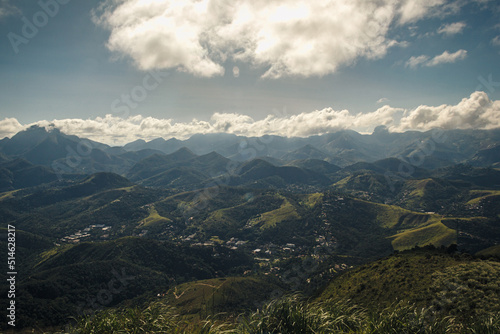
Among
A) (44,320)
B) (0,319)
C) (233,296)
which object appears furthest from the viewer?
(233,296)

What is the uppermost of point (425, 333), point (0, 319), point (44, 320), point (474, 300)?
point (425, 333)

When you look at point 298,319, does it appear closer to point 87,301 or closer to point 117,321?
point 117,321

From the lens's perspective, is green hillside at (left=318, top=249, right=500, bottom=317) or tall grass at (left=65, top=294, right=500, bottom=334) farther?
green hillside at (left=318, top=249, right=500, bottom=317)

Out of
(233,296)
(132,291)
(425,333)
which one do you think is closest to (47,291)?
(132,291)

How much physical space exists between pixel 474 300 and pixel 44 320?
20355cm

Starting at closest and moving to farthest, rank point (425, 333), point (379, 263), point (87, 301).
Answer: point (425, 333), point (379, 263), point (87, 301)

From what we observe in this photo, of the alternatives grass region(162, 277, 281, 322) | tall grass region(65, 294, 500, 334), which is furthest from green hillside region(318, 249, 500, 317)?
grass region(162, 277, 281, 322)

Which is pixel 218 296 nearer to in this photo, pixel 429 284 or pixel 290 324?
pixel 429 284

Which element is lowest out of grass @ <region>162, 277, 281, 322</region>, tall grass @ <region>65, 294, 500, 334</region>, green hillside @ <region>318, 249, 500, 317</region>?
grass @ <region>162, 277, 281, 322</region>

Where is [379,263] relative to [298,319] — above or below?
below

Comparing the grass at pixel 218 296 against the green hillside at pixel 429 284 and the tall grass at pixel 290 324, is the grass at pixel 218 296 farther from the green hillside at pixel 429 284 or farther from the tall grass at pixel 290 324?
the tall grass at pixel 290 324

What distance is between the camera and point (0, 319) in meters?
122

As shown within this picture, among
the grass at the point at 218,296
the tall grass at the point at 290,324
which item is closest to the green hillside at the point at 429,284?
the tall grass at the point at 290,324

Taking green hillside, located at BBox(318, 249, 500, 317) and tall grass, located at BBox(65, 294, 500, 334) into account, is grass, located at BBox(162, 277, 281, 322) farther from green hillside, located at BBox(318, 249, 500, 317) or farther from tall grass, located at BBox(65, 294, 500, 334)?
tall grass, located at BBox(65, 294, 500, 334)
